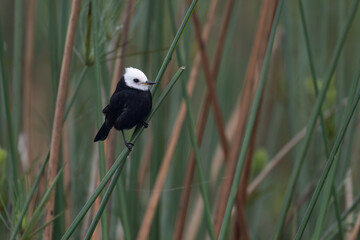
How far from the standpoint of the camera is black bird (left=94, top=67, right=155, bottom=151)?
41.8 inches

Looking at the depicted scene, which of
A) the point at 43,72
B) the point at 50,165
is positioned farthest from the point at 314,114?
the point at 43,72

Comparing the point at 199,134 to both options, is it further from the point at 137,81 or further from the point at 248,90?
the point at 137,81

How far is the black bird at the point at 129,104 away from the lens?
41.8 inches

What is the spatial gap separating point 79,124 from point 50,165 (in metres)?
0.77

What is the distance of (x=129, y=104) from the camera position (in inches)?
42.9

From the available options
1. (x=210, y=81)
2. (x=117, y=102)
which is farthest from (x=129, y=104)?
(x=210, y=81)

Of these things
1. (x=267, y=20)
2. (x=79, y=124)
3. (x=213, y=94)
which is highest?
(x=267, y=20)

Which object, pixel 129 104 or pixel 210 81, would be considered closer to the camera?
pixel 129 104

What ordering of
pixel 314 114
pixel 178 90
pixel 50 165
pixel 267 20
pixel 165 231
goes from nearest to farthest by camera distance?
pixel 314 114
pixel 50 165
pixel 267 20
pixel 165 231
pixel 178 90

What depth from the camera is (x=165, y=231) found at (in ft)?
5.54

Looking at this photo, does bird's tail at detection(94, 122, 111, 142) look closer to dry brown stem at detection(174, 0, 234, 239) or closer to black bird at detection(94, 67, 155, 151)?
black bird at detection(94, 67, 155, 151)

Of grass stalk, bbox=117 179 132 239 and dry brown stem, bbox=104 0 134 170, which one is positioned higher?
dry brown stem, bbox=104 0 134 170

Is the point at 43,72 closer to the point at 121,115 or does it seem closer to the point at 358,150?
the point at 358,150

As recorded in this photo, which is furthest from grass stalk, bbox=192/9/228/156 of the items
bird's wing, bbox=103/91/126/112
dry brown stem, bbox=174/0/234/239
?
bird's wing, bbox=103/91/126/112
